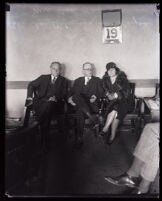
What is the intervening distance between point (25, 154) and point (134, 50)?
184 cm

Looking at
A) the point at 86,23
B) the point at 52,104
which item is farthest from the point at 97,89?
the point at 86,23

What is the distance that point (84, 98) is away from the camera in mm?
2904

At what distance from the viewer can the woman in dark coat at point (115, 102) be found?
9.34ft

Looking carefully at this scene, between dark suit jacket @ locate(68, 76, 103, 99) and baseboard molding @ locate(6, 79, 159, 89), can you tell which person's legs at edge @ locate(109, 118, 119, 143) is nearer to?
dark suit jacket @ locate(68, 76, 103, 99)

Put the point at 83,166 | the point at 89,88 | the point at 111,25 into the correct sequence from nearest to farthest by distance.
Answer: the point at 83,166
the point at 111,25
the point at 89,88

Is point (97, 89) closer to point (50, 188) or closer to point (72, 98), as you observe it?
point (72, 98)

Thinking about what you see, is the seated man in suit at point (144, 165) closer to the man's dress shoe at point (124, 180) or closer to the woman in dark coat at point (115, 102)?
the man's dress shoe at point (124, 180)

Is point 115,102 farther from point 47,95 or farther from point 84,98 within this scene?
point 47,95

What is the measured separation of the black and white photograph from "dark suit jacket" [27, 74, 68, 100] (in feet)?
0.04

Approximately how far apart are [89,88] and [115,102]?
339mm

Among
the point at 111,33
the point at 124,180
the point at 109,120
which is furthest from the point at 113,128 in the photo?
the point at 111,33

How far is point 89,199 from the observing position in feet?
6.54

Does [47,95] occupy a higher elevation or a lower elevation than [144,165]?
higher

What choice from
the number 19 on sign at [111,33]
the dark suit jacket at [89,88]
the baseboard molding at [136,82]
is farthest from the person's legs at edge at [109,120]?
the number 19 on sign at [111,33]
